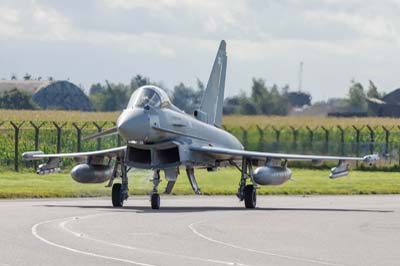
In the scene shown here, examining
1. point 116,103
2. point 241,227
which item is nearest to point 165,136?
point 241,227

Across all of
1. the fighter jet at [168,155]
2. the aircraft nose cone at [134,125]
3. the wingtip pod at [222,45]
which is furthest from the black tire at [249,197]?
the wingtip pod at [222,45]

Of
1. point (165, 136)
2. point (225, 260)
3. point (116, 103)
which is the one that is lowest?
point (225, 260)

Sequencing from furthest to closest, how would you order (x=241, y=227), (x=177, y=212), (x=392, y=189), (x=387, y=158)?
(x=387, y=158) < (x=392, y=189) < (x=177, y=212) < (x=241, y=227)

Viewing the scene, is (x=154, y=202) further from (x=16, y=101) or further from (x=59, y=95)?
(x=59, y=95)

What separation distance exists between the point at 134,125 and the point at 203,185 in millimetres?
13202

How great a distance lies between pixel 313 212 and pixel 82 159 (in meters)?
8.14

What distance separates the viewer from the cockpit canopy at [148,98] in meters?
29.8

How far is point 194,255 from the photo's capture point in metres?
17.9

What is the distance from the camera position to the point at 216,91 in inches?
1449

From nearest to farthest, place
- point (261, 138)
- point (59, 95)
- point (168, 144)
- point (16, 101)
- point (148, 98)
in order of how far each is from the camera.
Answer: point (148, 98)
point (168, 144)
point (261, 138)
point (16, 101)
point (59, 95)

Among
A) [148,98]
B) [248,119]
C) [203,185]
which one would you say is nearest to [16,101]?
[248,119]

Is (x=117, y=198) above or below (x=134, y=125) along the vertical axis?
below

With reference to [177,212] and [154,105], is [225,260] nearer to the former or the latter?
[177,212]

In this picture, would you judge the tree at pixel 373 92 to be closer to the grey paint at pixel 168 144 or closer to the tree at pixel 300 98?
the tree at pixel 300 98
